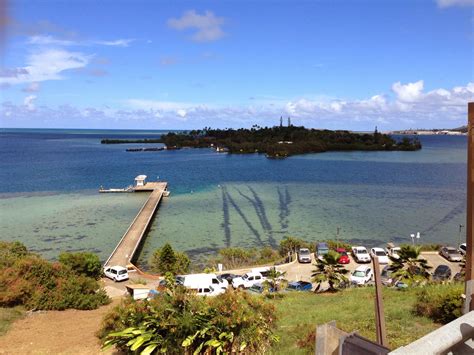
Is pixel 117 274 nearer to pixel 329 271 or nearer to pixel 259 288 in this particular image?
pixel 259 288

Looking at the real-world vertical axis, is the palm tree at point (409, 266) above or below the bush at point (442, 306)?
below

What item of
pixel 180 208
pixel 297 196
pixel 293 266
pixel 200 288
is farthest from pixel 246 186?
pixel 200 288

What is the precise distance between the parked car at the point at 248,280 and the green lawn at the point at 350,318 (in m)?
5.54

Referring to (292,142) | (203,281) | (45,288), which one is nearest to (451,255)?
(203,281)

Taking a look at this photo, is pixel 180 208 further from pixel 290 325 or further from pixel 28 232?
pixel 290 325

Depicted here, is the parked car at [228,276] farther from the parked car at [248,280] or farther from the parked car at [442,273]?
→ the parked car at [442,273]

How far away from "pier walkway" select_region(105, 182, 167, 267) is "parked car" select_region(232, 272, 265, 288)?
863 centimetres

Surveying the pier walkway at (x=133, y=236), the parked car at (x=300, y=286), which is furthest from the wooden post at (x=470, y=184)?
the pier walkway at (x=133, y=236)

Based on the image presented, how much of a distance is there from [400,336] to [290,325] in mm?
2658

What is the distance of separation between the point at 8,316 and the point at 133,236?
2136 cm

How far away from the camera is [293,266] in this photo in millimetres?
24750

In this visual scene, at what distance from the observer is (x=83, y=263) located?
63.3ft

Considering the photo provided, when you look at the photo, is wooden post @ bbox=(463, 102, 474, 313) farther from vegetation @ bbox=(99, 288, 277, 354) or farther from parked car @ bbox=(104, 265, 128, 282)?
parked car @ bbox=(104, 265, 128, 282)

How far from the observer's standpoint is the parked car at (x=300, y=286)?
19.5 metres
